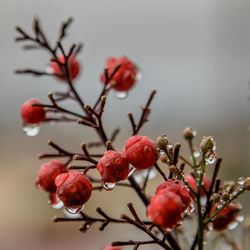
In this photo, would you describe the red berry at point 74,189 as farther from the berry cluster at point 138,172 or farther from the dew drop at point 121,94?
the dew drop at point 121,94

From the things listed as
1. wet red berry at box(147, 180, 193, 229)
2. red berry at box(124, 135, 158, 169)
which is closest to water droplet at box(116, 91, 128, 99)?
red berry at box(124, 135, 158, 169)

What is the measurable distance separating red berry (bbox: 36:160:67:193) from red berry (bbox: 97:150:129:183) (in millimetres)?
149

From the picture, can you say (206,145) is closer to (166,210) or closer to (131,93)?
(166,210)

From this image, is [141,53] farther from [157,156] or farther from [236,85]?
[157,156]

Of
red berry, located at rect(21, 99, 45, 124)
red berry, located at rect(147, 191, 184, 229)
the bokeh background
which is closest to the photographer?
red berry, located at rect(147, 191, 184, 229)

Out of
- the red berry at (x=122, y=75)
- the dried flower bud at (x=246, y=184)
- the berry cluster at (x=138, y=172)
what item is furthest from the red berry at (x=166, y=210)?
the red berry at (x=122, y=75)

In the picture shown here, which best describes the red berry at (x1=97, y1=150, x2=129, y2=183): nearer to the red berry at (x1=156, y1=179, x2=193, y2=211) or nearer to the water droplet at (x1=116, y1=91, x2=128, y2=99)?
the red berry at (x1=156, y1=179, x2=193, y2=211)

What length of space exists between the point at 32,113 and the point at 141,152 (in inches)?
12.6

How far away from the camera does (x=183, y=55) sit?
13.2 metres

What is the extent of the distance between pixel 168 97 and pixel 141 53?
268cm

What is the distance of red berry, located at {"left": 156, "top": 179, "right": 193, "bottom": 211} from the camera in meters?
0.72

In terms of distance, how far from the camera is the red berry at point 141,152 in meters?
0.79

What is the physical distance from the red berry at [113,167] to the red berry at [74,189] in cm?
4

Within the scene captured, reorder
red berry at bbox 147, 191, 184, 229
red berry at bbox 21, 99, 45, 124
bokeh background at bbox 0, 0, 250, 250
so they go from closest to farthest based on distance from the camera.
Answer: red berry at bbox 147, 191, 184, 229 → red berry at bbox 21, 99, 45, 124 → bokeh background at bbox 0, 0, 250, 250
